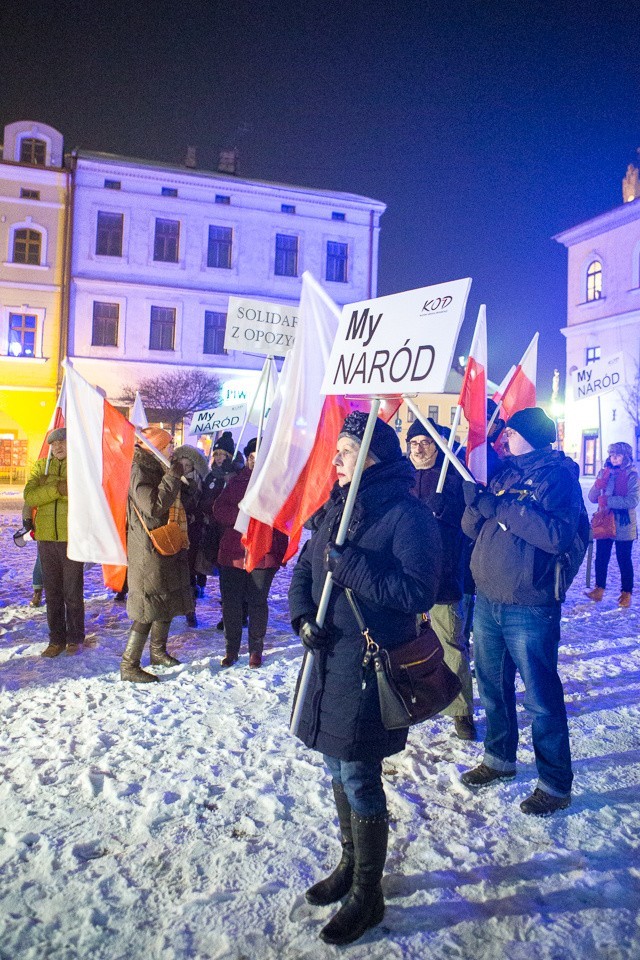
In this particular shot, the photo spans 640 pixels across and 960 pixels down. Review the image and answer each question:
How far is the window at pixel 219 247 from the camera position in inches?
1321

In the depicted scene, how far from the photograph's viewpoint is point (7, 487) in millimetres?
31062

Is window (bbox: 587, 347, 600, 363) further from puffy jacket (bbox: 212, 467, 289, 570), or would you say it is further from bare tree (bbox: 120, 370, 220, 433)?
puffy jacket (bbox: 212, 467, 289, 570)

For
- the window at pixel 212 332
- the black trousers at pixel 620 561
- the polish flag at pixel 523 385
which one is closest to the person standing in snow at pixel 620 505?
the black trousers at pixel 620 561

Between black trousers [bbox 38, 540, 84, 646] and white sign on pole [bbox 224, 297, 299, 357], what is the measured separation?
343 cm

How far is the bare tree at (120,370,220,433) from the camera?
97.2 feet

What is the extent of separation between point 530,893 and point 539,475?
2016 mm

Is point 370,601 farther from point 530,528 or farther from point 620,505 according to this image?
point 620,505

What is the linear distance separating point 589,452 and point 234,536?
A: 93.0ft

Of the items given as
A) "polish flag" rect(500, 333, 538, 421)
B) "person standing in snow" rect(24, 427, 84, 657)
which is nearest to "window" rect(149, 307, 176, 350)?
"person standing in snow" rect(24, 427, 84, 657)

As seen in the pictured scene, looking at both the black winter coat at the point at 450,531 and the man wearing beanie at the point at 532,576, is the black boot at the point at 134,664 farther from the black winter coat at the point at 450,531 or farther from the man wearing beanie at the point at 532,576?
the man wearing beanie at the point at 532,576

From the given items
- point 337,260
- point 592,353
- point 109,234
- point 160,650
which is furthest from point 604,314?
point 160,650

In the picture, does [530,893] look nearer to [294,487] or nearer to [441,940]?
[441,940]

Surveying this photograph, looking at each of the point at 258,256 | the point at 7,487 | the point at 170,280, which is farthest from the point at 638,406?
the point at 7,487

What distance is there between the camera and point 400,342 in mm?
3438
